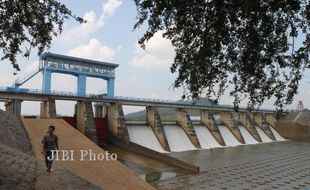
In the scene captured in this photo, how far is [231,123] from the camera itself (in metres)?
52.4

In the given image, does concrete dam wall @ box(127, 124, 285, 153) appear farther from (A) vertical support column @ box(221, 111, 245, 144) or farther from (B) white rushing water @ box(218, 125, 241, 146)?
(A) vertical support column @ box(221, 111, 245, 144)

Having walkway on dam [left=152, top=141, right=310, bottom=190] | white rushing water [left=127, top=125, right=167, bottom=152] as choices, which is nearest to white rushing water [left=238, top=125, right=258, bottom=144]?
walkway on dam [left=152, top=141, right=310, bottom=190]

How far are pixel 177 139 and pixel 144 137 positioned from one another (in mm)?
4687

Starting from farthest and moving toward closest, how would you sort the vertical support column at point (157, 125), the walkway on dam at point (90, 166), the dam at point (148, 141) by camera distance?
the vertical support column at point (157, 125), the dam at point (148, 141), the walkway on dam at point (90, 166)

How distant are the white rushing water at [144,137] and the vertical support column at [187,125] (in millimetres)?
5049

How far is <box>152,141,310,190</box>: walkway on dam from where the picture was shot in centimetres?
2205

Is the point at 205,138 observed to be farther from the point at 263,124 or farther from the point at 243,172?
the point at 263,124

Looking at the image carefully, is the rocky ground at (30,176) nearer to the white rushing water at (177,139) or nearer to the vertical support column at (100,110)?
the vertical support column at (100,110)

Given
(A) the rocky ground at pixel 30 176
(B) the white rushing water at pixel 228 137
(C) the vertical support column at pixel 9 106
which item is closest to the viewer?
(A) the rocky ground at pixel 30 176

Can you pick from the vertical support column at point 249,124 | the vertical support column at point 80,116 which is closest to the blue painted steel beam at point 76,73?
the vertical support column at point 80,116

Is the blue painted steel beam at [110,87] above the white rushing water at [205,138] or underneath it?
above

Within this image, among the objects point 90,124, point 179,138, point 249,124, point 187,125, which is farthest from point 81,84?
point 249,124

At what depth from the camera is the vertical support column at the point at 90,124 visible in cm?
3278

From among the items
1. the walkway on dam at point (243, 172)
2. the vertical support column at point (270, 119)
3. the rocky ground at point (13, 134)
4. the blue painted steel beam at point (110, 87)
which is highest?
the blue painted steel beam at point (110, 87)
